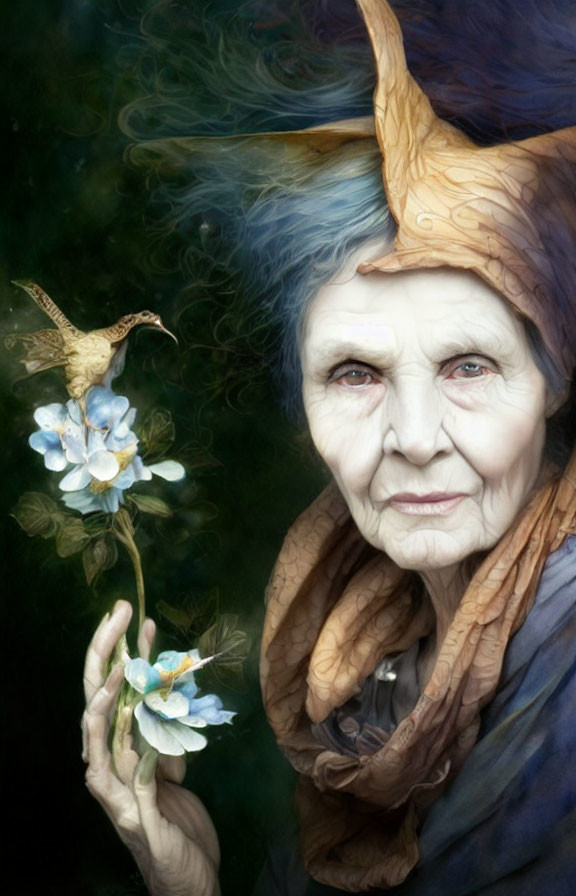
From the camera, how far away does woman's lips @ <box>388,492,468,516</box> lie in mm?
1718

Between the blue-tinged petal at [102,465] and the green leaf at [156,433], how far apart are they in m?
0.05

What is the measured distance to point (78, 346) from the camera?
191cm

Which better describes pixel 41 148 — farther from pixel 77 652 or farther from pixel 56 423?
pixel 77 652

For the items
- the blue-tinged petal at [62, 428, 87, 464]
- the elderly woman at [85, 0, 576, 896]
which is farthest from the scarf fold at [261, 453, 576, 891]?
the blue-tinged petal at [62, 428, 87, 464]

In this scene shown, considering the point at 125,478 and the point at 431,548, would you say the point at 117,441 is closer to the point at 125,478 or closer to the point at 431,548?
the point at 125,478

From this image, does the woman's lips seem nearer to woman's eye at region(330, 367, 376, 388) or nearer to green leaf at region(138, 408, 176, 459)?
woman's eye at region(330, 367, 376, 388)

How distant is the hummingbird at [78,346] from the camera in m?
1.90

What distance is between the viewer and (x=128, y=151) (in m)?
1.87

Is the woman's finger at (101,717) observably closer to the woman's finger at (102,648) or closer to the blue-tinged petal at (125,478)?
the woman's finger at (102,648)

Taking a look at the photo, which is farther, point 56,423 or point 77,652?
point 77,652

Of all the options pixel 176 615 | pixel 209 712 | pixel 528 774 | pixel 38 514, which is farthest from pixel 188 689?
pixel 528 774

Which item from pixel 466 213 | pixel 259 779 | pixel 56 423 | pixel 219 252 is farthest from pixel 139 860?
pixel 466 213

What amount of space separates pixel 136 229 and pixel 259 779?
1.94 feet

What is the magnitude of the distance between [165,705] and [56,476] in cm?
28
